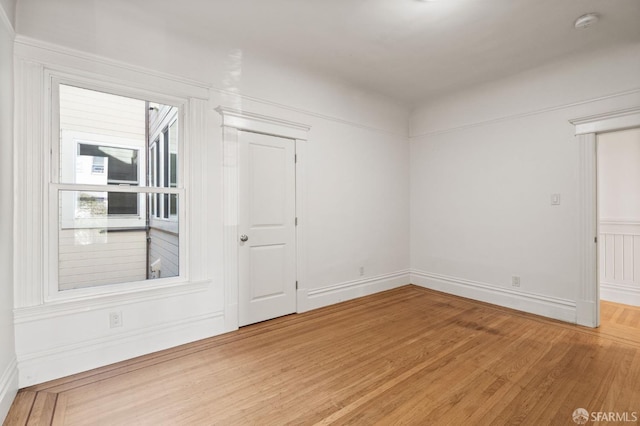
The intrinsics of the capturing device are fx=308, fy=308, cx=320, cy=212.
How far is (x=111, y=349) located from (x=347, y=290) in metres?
2.68

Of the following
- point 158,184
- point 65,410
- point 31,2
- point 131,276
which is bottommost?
point 65,410

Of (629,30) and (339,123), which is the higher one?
(629,30)

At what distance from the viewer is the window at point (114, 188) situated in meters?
2.43

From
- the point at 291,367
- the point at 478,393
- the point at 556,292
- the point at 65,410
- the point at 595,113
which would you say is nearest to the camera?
the point at 65,410

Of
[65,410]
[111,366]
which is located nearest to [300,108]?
[111,366]

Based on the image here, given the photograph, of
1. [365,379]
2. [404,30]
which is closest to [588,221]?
[404,30]

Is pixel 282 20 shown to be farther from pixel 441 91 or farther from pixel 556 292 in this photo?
pixel 556 292

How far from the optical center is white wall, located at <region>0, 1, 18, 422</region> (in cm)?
192

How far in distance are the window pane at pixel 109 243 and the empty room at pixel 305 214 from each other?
17 mm

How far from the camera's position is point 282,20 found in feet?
9.00

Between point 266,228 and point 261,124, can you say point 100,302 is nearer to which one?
point 266,228

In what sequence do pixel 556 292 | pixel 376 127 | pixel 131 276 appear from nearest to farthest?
1. pixel 131 276
2. pixel 556 292
3. pixel 376 127

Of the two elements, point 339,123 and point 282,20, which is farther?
point 339,123

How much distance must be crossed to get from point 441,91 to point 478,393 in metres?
3.79
